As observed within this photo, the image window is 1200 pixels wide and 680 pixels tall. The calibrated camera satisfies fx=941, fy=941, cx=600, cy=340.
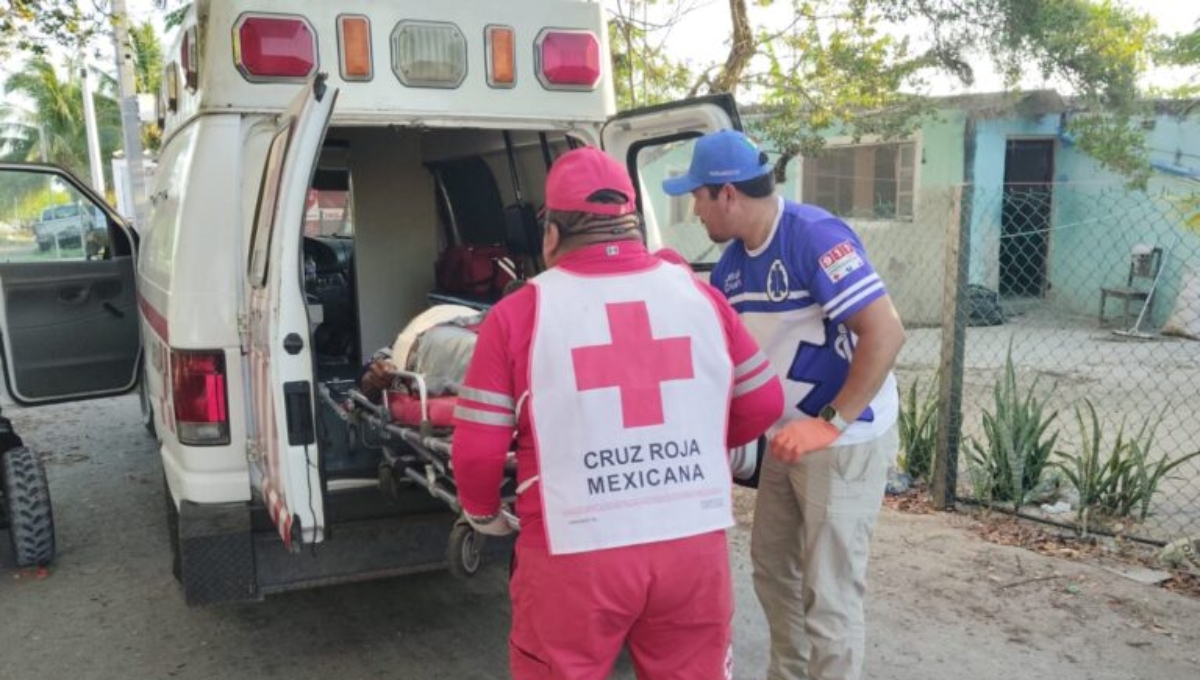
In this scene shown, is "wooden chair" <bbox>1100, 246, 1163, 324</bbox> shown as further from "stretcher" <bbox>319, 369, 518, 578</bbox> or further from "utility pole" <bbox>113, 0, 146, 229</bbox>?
"utility pole" <bbox>113, 0, 146, 229</bbox>

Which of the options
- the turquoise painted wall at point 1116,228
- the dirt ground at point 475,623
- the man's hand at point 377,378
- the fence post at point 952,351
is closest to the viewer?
the man's hand at point 377,378

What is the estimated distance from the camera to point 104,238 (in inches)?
227

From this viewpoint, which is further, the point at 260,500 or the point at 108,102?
the point at 108,102

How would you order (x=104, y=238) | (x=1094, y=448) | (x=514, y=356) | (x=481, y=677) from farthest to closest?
(x=104, y=238) < (x=1094, y=448) < (x=481, y=677) < (x=514, y=356)

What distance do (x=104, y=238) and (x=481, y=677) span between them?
3930mm

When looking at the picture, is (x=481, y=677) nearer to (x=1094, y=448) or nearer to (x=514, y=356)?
(x=514, y=356)

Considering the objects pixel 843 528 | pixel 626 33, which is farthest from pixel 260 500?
pixel 626 33

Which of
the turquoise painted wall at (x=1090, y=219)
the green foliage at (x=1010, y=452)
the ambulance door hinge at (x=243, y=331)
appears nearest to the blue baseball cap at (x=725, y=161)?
the ambulance door hinge at (x=243, y=331)

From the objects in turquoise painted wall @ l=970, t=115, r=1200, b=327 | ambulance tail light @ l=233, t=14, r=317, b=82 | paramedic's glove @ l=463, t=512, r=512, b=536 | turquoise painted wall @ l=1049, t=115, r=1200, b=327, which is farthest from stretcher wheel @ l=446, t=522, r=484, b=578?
turquoise painted wall @ l=1049, t=115, r=1200, b=327

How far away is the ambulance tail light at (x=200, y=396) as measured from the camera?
318 centimetres

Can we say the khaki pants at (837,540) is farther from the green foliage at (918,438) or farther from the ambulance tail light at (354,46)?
the green foliage at (918,438)

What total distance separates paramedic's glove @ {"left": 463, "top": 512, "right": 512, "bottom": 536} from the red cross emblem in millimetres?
481

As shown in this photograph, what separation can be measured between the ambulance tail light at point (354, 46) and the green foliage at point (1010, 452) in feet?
12.0

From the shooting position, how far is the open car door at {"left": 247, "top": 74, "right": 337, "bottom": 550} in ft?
8.92
